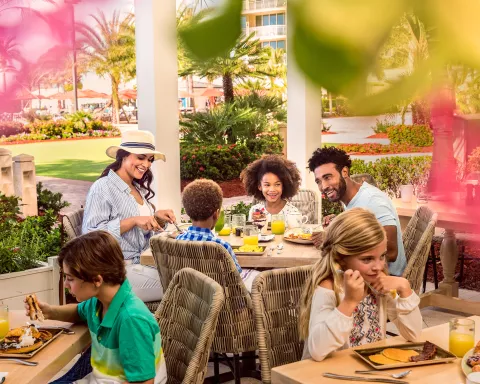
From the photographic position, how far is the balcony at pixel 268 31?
0.25 meters

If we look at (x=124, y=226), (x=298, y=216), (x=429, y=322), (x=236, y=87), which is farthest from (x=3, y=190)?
(x=236, y=87)

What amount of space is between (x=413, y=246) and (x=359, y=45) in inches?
146

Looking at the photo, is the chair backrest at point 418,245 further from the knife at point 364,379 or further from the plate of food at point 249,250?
the knife at point 364,379

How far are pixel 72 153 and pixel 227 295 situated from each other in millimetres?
2703

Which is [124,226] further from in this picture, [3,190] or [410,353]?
[410,353]

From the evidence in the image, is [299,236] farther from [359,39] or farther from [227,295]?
[359,39]

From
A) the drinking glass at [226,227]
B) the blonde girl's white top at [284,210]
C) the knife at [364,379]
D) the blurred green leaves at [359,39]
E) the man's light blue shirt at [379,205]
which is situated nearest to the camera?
the blurred green leaves at [359,39]

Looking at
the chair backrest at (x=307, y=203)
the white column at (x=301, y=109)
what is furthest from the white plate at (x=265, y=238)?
the white column at (x=301, y=109)

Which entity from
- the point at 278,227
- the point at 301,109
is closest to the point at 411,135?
the point at 301,109

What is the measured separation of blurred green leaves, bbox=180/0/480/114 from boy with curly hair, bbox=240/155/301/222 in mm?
4178

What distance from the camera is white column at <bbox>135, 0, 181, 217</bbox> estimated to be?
27cm

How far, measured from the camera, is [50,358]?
82.9 inches

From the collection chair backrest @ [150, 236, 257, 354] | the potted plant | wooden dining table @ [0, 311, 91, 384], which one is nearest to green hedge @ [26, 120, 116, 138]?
wooden dining table @ [0, 311, 91, 384]

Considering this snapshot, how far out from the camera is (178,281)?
2.44m
